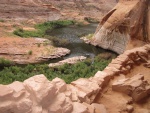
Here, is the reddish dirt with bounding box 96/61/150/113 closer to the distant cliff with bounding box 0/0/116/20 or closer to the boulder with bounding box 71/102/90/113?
the boulder with bounding box 71/102/90/113

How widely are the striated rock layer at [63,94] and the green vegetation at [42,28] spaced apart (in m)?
14.7

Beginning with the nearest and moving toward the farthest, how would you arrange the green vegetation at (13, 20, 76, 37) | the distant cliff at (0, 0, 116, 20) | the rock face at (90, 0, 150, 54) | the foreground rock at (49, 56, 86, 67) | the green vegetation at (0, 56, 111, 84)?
the green vegetation at (0, 56, 111, 84), the foreground rock at (49, 56, 86, 67), the rock face at (90, 0, 150, 54), the green vegetation at (13, 20, 76, 37), the distant cliff at (0, 0, 116, 20)

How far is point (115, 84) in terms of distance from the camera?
5.18m

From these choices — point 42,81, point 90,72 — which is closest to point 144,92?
point 42,81

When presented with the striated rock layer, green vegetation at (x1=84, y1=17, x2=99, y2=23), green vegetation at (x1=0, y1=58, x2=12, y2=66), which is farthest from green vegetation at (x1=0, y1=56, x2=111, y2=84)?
green vegetation at (x1=84, y1=17, x2=99, y2=23)

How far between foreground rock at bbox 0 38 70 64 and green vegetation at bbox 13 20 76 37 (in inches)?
98.8

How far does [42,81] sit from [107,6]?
37245 mm

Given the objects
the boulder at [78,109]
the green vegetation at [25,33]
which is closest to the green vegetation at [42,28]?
the green vegetation at [25,33]

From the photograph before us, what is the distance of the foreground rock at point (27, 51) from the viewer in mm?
13561

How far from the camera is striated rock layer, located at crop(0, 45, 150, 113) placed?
2904 mm

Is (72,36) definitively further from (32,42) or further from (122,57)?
(122,57)

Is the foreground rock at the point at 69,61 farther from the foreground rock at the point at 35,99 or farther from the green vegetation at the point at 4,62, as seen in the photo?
the foreground rock at the point at 35,99

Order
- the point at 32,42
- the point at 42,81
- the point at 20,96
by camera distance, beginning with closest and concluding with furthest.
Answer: the point at 20,96
the point at 42,81
the point at 32,42

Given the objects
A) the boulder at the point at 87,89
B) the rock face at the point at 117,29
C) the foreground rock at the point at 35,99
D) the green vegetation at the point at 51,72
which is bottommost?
the green vegetation at the point at 51,72
